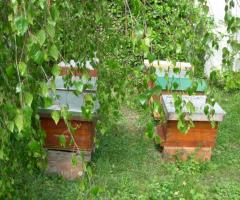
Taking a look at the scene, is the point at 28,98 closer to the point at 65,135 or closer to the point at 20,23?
the point at 20,23

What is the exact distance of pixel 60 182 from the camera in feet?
12.6

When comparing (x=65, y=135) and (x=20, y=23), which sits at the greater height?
(x=20, y=23)

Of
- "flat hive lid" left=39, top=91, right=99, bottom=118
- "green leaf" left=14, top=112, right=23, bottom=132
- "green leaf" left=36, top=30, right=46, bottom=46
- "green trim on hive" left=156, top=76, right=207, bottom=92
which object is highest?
"green leaf" left=36, top=30, right=46, bottom=46

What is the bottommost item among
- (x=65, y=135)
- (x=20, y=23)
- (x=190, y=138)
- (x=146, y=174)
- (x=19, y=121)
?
(x=146, y=174)

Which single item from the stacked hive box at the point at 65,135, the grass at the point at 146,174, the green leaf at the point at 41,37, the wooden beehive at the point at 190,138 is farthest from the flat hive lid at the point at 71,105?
the green leaf at the point at 41,37

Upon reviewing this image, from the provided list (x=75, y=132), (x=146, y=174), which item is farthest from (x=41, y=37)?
(x=146, y=174)

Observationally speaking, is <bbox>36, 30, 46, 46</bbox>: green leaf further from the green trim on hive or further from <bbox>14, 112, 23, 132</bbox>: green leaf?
the green trim on hive

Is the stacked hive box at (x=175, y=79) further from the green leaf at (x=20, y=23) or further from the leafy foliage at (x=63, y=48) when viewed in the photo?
the green leaf at (x=20, y=23)

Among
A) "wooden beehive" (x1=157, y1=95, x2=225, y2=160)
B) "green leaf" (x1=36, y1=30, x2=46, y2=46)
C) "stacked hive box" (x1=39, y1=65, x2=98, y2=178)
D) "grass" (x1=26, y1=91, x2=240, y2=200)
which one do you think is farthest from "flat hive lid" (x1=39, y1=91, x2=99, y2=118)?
"green leaf" (x1=36, y1=30, x2=46, y2=46)

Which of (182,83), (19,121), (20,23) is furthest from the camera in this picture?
(182,83)

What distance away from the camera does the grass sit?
12.1ft

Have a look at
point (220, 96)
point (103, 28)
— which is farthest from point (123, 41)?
point (220, 96)

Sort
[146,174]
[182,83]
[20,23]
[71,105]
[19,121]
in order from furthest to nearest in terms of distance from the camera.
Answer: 1. [182,83]
2. [146,174]
3. [71,105]
4. [19,121]
5. [20,23]

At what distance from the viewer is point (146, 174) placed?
4094 millimetres
